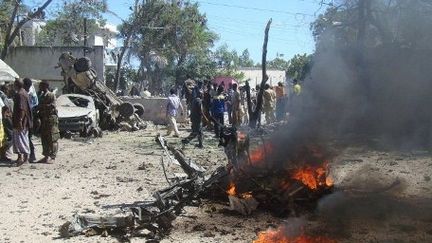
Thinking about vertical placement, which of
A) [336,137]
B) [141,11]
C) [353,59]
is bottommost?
[336,137]

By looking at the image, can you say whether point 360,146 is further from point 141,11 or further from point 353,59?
point 141,11

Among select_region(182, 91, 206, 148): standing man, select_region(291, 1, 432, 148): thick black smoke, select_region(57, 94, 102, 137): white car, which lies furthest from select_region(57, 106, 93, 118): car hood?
select_region(291, 1, 432, 148): thick black smoke

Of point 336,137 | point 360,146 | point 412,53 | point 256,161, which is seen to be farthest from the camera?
point 360,146

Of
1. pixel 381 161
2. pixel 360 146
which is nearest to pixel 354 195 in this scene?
pixel 360 146

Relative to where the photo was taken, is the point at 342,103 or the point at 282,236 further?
the point at 342,103

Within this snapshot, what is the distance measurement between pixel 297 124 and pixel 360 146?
1.91 metres

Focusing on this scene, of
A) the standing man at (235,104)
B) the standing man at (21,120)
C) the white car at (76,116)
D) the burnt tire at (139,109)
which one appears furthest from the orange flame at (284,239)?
the burnt tire at (139,109)

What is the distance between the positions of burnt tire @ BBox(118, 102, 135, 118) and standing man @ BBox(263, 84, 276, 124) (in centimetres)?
533

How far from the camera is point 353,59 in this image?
790 cm

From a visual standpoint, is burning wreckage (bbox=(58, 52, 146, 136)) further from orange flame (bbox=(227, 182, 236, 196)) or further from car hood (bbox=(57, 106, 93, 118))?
orange flame (bbox=(227, 182, 236, 196))

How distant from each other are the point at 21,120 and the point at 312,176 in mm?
A: 6334

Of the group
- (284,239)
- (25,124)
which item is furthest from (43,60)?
(284,239)

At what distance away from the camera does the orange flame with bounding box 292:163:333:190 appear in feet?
23.0

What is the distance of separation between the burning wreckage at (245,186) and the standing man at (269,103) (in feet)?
35.0
